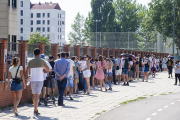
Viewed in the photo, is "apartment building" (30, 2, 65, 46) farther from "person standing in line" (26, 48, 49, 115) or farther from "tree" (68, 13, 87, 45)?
"person standing in line" (26, 48, 49, 115)

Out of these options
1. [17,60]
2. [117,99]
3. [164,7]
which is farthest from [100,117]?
[164,7]

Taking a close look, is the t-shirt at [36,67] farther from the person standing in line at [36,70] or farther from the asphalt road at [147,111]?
the asphalt road at [147,111]

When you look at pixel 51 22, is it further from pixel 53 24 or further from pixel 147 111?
pixel 147 111

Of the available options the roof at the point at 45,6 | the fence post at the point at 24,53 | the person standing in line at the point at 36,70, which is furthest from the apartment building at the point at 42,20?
the person standing in line at the point at 36,70

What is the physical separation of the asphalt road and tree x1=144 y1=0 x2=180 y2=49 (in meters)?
59.1

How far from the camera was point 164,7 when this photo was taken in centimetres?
7456

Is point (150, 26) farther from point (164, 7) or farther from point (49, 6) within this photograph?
point (49, 6)

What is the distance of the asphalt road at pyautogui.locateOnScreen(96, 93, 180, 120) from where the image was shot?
10992 millimetres

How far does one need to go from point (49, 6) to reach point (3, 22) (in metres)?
97.8

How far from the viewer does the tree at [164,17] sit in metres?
73.1

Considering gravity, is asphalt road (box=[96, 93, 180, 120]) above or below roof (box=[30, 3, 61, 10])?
below

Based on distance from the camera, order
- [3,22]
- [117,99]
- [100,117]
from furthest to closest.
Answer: [3,22]
[117,99]
[100,117]

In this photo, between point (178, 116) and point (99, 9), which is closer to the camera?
point (178, 116)

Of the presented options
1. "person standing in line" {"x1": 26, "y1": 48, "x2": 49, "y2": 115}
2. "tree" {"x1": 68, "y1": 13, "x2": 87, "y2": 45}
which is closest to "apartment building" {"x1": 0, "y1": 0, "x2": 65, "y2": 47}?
"tree" {"x1": 68, "y1": 13, "x2": 87, "y2": 45}
